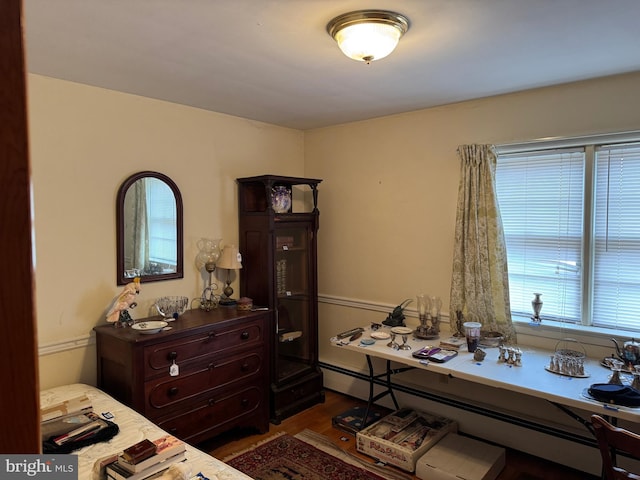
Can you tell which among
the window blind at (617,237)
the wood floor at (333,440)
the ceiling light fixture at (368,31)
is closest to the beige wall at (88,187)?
the wood floor at (333,440)

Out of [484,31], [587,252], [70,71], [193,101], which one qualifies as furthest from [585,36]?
[70,71]

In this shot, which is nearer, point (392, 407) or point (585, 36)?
point (585, 36)

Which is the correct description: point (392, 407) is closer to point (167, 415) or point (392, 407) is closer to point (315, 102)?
point (167, 415)

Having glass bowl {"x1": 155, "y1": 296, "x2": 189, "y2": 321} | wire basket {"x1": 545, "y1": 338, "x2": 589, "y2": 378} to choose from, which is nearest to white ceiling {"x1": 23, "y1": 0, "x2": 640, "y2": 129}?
glass bowl {"x1": 155, "y1": 296, "x2": 189, "y2": 321}

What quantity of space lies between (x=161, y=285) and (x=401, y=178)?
203cm

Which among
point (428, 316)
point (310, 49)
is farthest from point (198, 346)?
point (310, 49)

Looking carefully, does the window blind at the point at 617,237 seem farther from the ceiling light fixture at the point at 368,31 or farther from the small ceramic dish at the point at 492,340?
the ceiling light fixture at the point at 368,31

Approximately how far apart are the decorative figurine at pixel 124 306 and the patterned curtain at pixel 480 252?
2.21 meters

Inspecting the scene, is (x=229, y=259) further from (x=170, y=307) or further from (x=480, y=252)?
(x=480, y=252)

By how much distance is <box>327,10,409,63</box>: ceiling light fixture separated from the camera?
69.6 inches

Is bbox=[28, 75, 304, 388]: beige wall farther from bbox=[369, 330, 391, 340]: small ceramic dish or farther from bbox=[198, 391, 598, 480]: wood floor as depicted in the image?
bbox=[369, 330, 391, 340]: small ceramic dish

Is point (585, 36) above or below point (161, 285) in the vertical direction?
→ above

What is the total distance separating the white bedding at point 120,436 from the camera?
1767 millimetres

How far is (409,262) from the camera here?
11.5ft
